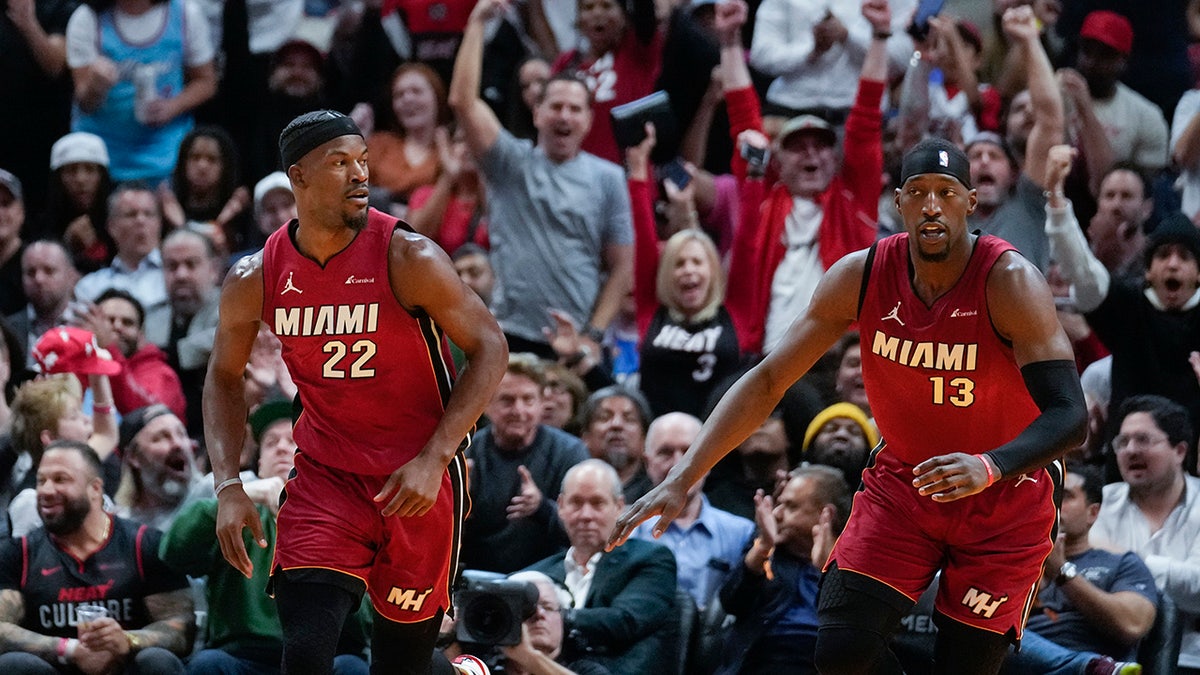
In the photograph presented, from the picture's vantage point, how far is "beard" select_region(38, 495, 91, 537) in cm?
772

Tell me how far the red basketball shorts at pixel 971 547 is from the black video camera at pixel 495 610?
1.66m

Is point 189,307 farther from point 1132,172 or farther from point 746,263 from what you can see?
point 1132,172

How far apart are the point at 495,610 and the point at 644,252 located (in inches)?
138

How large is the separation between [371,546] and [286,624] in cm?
Answer: 38

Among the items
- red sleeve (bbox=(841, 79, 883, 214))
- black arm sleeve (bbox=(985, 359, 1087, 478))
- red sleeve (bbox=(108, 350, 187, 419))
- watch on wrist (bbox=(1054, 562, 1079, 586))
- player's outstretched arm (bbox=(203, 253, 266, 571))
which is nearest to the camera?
black arm sleeve (bbox=(985, 359, 1087, 478))

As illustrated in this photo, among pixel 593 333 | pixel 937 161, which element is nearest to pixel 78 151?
pixel 593 333

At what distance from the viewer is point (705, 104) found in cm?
1101

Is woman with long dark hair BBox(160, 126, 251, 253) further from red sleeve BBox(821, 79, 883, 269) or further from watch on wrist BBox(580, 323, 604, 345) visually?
red sleeve BBox(821, 79, 883, 269)

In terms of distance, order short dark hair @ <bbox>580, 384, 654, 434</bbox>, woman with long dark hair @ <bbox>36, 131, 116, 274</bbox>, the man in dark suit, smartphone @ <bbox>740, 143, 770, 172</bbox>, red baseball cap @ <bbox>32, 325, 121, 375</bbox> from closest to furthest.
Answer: the man in dark suit
short dark hair @ <bbox>580, 384, 654, 434</bbox>
red baseball cap @ <bbox>32, 325, 121, 375</bbox>
smartphone @ <bbox>740, 143, 770, 172</bbox>
woman with long dark hair @ <bbox>36, 131, 116, 274</bbox>

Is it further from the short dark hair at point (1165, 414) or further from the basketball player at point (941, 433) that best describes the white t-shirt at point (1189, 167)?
the basketball player at point (941, 433)

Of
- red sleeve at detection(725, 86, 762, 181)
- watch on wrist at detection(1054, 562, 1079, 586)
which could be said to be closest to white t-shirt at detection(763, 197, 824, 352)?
red sleeve at detection(725, 86, 762, 181)

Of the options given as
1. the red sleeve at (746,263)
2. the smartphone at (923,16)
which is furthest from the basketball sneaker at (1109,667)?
the smartphone at (923,16)

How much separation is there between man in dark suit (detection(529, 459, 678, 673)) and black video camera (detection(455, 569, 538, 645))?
1.75 feet

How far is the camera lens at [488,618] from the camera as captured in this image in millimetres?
6949
